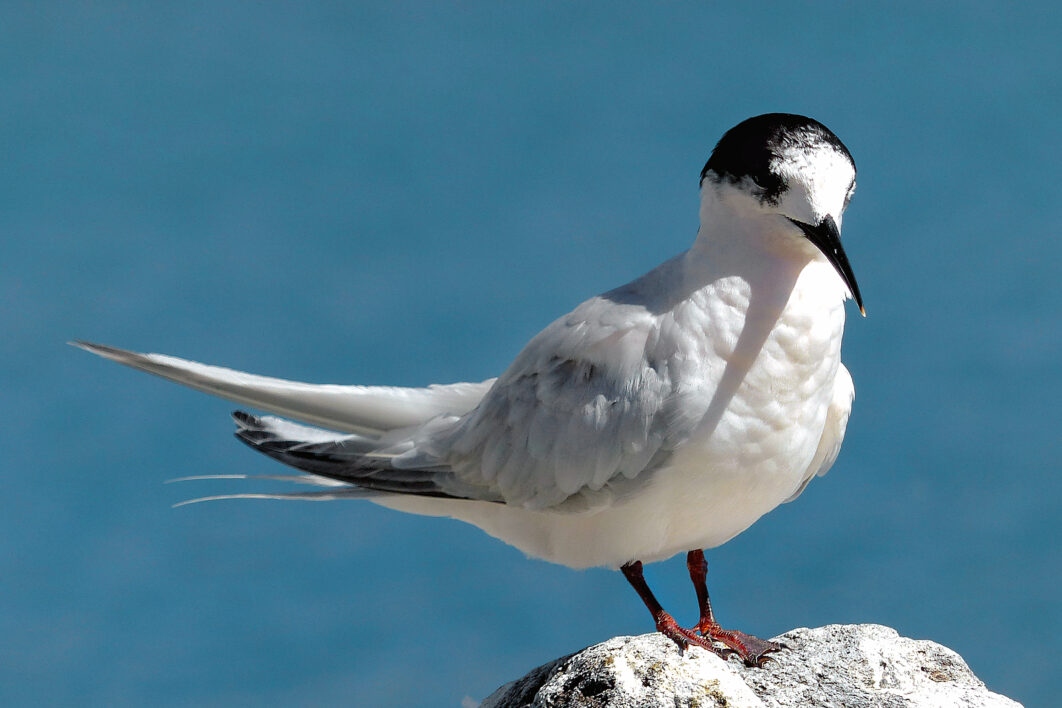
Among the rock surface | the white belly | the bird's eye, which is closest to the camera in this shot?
the rock surface

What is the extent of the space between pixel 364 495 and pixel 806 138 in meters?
2.38

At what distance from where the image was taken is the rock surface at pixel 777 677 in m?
4.12

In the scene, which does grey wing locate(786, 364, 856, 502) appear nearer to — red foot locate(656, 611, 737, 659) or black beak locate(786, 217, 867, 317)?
black beak locate(786, 217, 867, 317)

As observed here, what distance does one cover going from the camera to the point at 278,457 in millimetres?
5211

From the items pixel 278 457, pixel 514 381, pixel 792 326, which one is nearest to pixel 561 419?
pixel 514 381

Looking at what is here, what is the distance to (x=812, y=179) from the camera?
13.8 feet

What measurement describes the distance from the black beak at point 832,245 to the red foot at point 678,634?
136cm

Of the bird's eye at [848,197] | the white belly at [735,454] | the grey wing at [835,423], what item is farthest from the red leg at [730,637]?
the bird's eye at [848,197]

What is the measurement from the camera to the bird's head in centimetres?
420

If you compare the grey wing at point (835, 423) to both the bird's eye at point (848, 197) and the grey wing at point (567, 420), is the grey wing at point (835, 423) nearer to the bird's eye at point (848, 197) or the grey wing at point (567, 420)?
the bird's eye at point (848, 197)

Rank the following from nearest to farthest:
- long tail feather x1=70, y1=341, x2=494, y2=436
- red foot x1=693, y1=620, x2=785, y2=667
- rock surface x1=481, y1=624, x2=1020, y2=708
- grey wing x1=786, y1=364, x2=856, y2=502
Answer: rock surface x1=481, y1=624, x2=1020, y2=708 → red foot x1=693, y1=620, x2=785, y2=667 → long tail feather x1=70, y1=341, x2=494, y2=436 → grey wing x1=786, y1=364, x2=856, y2=502

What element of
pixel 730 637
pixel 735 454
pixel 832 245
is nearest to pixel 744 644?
pixel 730 637

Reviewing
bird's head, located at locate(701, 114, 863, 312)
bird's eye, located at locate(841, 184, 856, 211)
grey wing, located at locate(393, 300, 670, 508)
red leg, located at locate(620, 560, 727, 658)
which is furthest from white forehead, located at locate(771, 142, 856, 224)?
red leg, located at locate(620, 560, 727, 658)

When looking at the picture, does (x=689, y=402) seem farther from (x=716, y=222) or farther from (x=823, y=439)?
(x=823, y=439)
